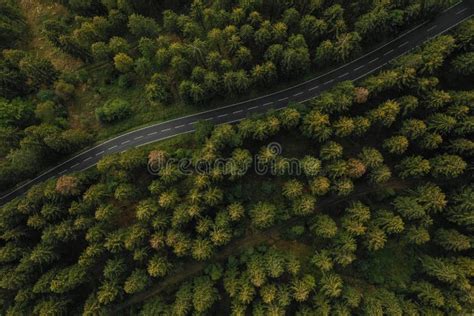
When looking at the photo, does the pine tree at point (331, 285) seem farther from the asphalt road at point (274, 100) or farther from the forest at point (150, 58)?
the forest at point (150, 58)

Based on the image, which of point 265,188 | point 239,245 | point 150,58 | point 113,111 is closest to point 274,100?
point 265,188

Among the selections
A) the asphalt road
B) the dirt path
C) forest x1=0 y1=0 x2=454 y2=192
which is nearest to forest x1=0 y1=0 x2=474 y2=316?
the dirt path

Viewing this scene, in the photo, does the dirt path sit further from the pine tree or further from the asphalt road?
the asphalt road

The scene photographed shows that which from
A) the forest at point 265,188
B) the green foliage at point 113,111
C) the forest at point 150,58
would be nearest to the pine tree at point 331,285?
the forest at point 265,188

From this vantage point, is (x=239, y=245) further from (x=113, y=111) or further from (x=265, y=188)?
(x=113, y=111)

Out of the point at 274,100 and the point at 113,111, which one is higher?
the point at 113,111

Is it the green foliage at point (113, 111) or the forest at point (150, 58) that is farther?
the green foliage at point (113, 111)
